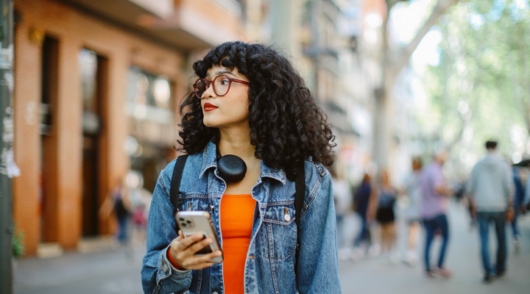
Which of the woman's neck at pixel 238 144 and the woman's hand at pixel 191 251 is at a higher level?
the woman's neck at pixel 238 144

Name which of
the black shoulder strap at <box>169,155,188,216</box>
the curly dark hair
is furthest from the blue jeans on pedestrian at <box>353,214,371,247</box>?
the black shoulder strap at <box>169,155,188,216</box>

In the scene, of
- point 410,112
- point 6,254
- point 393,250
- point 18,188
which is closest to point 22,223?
point 18,188

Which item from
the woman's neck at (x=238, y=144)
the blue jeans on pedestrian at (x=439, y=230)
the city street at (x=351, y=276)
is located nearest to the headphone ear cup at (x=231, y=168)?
the woman's neck at (x=238, y=144)

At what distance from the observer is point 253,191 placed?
2.34 meters

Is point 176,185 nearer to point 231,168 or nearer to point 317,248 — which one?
point 231,168

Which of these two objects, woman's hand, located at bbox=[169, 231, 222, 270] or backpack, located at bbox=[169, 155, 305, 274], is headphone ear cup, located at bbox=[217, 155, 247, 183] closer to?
backpack, located at bbox=[169, 155, 305, 274]

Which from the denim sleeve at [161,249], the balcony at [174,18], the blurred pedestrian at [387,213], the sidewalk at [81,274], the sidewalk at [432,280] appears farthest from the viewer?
the balcony at [174,18]

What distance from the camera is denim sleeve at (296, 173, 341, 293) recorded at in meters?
2.28

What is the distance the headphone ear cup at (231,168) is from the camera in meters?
2.37

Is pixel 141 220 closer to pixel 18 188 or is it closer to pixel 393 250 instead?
pixel 18 188

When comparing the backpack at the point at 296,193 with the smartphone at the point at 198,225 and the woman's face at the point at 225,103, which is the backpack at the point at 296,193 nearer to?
the woman's face at the point at 225,103

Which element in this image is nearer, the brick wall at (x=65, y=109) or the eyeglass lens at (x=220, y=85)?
the eyeglass lens at (x=220, y=85)

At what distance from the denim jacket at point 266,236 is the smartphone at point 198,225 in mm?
263

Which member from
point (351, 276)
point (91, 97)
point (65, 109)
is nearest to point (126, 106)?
point (91, 97)
